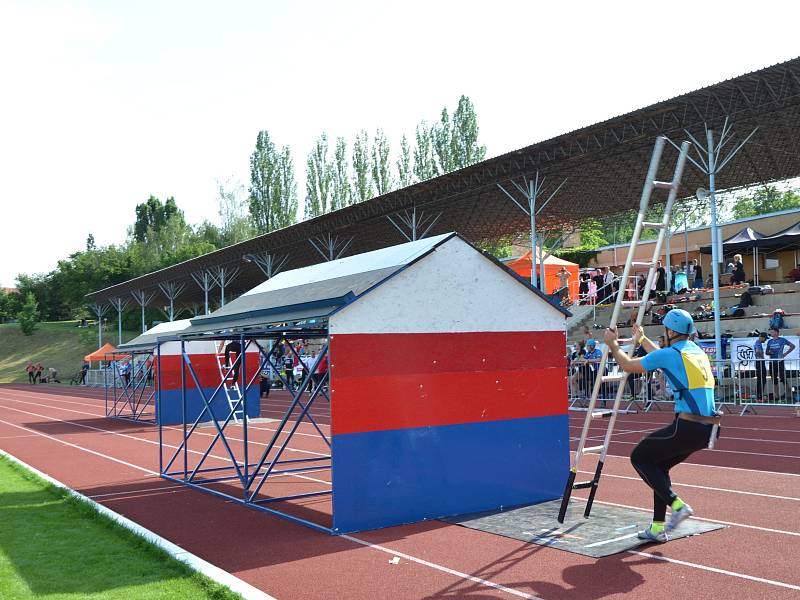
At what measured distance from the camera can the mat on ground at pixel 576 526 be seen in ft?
23.0

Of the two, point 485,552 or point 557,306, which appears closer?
point 485,552

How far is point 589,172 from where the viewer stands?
90.9 ft

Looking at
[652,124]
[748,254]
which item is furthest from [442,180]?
[748,254]

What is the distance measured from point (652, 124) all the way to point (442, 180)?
27.5ft

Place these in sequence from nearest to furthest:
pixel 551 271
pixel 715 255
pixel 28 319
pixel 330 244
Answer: pixel 715 255
pixel 551 271
pixel 330 244
pixel 28 319

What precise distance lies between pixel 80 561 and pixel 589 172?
77.9ft

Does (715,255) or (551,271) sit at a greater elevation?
(551,271)

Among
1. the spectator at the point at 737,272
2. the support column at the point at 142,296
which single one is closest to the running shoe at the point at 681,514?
the spectator at the point at 737,272

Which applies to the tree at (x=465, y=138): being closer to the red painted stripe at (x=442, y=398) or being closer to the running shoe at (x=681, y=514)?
the red painted stripe at (x=442, y=398)

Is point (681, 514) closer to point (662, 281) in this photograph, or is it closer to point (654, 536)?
point (654, 536)

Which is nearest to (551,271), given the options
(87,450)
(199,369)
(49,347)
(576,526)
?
(199,369)

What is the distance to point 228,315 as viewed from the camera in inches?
402

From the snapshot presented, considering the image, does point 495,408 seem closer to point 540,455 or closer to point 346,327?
point 540,455

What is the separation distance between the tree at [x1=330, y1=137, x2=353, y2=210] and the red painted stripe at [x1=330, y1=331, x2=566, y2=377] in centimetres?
5791
